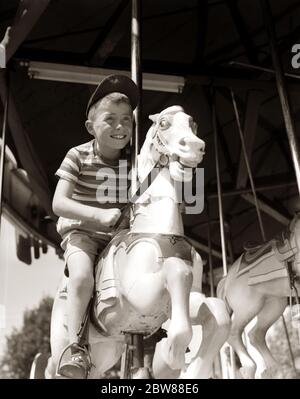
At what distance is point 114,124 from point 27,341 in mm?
11450

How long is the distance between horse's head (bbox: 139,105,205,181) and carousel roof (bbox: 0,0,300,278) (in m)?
1.97

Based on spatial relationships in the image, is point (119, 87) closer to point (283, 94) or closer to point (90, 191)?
point (90, 191)

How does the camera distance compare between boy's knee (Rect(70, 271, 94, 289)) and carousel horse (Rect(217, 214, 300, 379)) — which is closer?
boy's knee (Rect(70, 271, 94, 289))

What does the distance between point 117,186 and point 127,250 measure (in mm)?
371

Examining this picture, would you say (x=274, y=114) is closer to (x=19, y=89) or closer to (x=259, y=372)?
(x=19, y=89)

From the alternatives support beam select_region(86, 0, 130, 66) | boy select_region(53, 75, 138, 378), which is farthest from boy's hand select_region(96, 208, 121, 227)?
support beam select_region(86, 0, 130, 66)

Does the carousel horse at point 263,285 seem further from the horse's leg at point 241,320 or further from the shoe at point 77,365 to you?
the shoe at point 77,365

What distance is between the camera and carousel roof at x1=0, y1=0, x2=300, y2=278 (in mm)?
4148

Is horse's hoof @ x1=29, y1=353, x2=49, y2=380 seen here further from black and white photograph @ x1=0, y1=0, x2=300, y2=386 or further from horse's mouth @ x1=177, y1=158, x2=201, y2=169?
horse's mouth @ x1=177, y1=158, x2=201, y2=169

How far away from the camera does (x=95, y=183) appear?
1923mm

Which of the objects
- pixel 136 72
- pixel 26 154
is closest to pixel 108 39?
pixel 26 154

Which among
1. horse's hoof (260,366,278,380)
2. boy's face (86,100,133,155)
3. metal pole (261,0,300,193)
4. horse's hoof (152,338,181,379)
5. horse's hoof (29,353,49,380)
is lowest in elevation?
horse's hoof (152,338,181,379)

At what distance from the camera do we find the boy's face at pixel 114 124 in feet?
6.13
